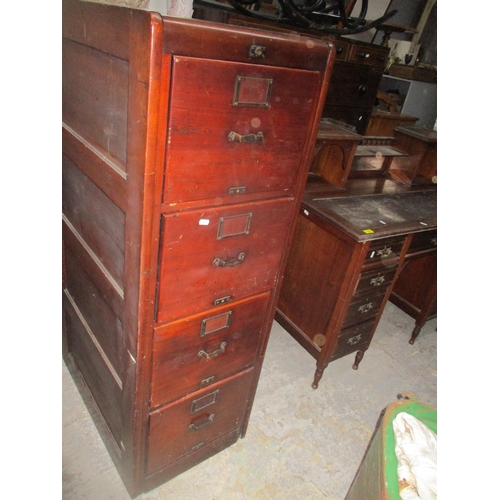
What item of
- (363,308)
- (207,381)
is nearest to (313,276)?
(363,308)

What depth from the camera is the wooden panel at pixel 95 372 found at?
163 centimetres

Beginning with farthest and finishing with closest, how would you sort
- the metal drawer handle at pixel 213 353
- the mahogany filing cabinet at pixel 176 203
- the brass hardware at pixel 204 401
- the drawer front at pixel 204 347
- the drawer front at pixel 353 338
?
the drawer front at pixel 353 338, the brass hardware at pixel 204 401, the metal drawer handle at pixel 213 353, the drawer front at pixel 204 347, the mahogany filing cabinet at pixel 176 203

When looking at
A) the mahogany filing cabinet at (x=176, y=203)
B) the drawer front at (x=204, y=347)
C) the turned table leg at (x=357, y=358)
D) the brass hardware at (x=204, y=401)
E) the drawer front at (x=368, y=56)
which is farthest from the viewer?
the drawer front at (x=368, y=56)

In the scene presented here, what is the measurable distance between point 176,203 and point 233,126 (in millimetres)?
265

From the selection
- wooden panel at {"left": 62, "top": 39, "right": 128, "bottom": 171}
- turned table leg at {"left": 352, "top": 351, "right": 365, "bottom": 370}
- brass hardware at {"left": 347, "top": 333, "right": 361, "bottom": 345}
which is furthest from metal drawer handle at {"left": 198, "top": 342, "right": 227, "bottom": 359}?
turned table leg at {"left": 352, "top": 351, "right": 365, "bottom": 370}

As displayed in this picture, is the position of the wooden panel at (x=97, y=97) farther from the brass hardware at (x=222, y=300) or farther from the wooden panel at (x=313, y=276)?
the wooden panel at (x=313, y=276)

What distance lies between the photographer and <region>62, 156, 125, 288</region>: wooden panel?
1.26 m

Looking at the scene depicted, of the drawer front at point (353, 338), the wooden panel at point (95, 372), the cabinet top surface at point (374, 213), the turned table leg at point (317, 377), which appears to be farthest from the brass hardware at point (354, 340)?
the wooden panel at point (95, 372)

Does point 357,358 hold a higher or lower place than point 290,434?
higher

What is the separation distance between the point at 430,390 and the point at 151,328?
2.19 meters

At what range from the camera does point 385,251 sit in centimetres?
215

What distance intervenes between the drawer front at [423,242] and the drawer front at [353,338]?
53 cm

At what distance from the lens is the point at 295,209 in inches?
53.4

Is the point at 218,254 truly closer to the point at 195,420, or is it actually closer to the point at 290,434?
the point at 195,420
